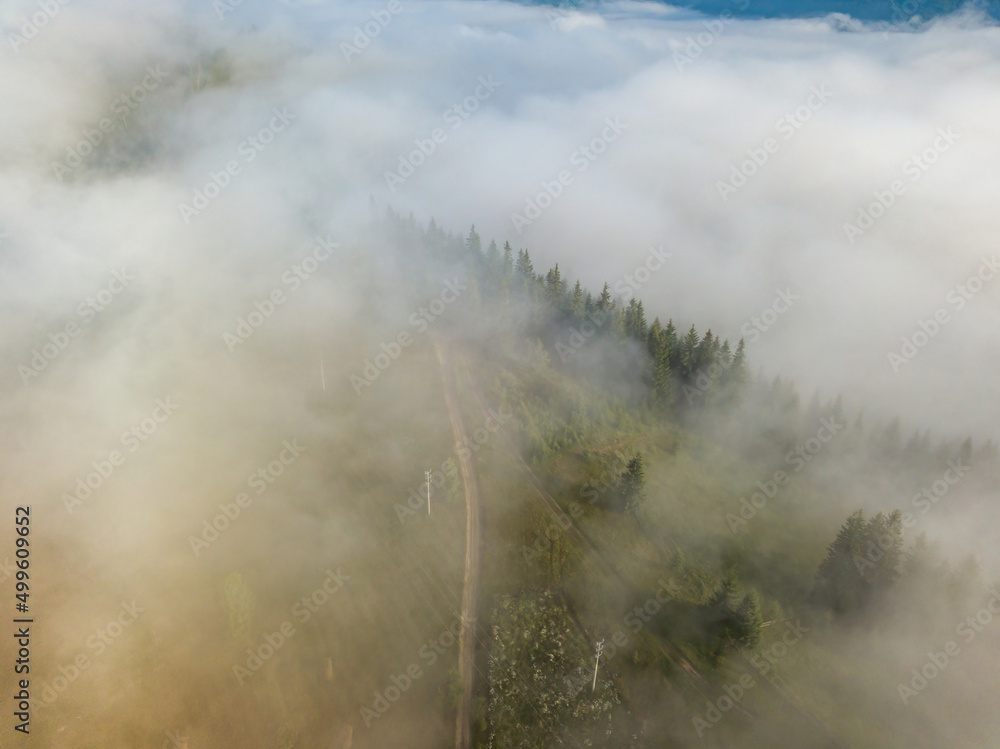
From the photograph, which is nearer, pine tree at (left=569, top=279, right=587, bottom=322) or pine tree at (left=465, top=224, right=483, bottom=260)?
pine tree at (left=569, top=279, right=587, bottom=322)

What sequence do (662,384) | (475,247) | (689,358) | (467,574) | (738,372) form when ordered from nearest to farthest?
(467,574)
(662,384)
(738,372)
(689,358)
(475,247)

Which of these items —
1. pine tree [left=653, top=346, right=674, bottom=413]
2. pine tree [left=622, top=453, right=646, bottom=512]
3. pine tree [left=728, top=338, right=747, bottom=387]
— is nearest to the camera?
pine tree [left=622, top=453, right=646, bottom=512]

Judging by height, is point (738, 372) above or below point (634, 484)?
above

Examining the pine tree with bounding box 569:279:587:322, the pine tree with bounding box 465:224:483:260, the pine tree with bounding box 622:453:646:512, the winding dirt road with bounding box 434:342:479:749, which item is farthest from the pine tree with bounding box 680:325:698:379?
the pine tree with bounding box 465:224:483:260

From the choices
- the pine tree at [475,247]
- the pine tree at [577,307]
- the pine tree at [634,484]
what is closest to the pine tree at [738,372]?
the pine tree at [577,307]

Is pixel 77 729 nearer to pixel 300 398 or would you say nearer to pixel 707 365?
pixel 300 398

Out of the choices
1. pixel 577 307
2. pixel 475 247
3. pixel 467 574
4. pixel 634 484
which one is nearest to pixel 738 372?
pixel 577 307

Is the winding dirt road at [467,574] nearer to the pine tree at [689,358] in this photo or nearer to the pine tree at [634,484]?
the pine tree at [634,484]

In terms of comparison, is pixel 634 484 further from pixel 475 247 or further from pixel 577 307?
pixel 475 247

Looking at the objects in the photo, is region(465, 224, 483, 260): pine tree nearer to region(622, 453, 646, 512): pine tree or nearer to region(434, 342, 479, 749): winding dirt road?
region(434, 342, 479, 749): winding dirt road

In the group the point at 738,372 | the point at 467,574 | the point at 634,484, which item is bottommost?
the point at 467,574

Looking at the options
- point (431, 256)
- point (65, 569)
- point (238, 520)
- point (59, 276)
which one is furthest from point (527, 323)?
point (59, 276)
